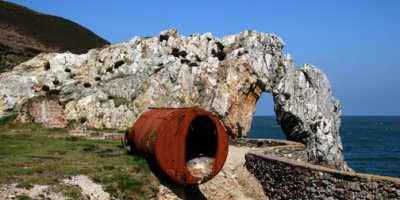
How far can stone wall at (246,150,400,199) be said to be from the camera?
13039mm

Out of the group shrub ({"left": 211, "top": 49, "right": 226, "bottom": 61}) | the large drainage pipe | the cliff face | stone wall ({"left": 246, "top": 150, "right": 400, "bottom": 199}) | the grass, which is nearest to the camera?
stone wall ({"left": 246, "top": 150, "right": 400, "bottom": 199})

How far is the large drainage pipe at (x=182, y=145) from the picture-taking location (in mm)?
16469

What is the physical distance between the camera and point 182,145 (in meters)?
16.6

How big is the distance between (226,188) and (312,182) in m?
5.08

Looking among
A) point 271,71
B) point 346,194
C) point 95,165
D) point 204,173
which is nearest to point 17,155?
point 95,165

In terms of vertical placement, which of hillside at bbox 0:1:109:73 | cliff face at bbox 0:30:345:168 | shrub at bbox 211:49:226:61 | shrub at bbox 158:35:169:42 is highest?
hillside at bbox 0:1:109:73

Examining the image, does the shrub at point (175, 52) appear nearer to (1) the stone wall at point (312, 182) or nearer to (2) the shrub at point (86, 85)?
(2) the shrub at point (86, 85)

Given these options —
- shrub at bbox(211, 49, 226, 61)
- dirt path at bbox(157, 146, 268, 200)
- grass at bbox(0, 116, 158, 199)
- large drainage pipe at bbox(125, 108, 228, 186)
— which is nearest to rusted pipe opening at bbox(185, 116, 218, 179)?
large drainage pipe at bbox(125, 108, 228, 186)

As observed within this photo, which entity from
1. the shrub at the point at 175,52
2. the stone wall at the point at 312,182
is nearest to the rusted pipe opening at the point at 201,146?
the stone wall at the point at 312,182

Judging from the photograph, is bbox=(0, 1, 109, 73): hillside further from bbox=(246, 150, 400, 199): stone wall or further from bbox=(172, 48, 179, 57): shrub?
bbox=(246, 150, 400, 199): stone wall

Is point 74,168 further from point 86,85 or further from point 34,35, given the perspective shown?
point 34,35

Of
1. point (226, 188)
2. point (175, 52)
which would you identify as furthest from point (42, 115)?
point (226, 188)

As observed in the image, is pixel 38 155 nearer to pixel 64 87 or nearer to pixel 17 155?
pixel 17 155

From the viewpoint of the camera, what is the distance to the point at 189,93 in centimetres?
3900
